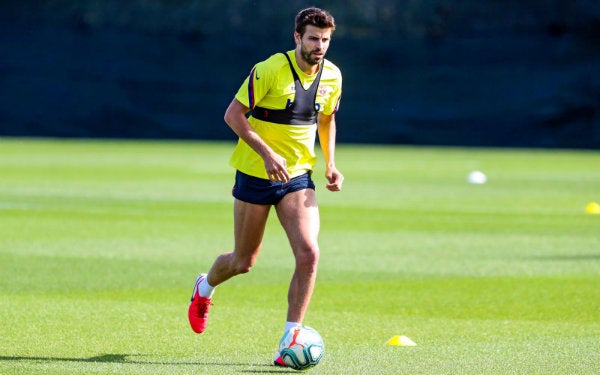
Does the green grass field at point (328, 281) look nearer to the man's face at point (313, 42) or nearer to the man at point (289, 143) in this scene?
the man at point (289, 143)

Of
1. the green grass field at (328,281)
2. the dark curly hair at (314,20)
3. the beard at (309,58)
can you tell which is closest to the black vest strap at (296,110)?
the beard at (309,58)

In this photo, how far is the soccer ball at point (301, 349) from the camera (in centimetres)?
780

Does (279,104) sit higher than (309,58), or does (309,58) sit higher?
(309,58)

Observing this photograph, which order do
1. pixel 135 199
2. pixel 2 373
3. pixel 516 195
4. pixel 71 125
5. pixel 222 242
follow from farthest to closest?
pixel 71 125
pixel 516 195
pixel 135 199
pixel 222 242
pixel 2 373

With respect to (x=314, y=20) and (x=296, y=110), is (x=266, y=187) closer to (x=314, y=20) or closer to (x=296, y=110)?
(x=296, y=110)

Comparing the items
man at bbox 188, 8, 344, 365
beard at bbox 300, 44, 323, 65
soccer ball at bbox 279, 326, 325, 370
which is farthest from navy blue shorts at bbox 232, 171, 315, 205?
soccer ball at bbox 279, 326, 325, 370

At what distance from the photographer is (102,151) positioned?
41375 millimetres

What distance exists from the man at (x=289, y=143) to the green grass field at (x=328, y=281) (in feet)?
2.22

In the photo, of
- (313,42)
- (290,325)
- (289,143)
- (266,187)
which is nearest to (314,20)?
(313,42)

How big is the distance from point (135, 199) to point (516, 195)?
672cm

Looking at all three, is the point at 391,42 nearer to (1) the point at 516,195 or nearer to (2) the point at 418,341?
(1) the point at 516,195

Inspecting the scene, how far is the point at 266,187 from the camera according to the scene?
8305 mm

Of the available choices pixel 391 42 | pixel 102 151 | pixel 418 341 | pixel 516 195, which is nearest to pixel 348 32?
pixel 391 42

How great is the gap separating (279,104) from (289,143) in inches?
9.7
